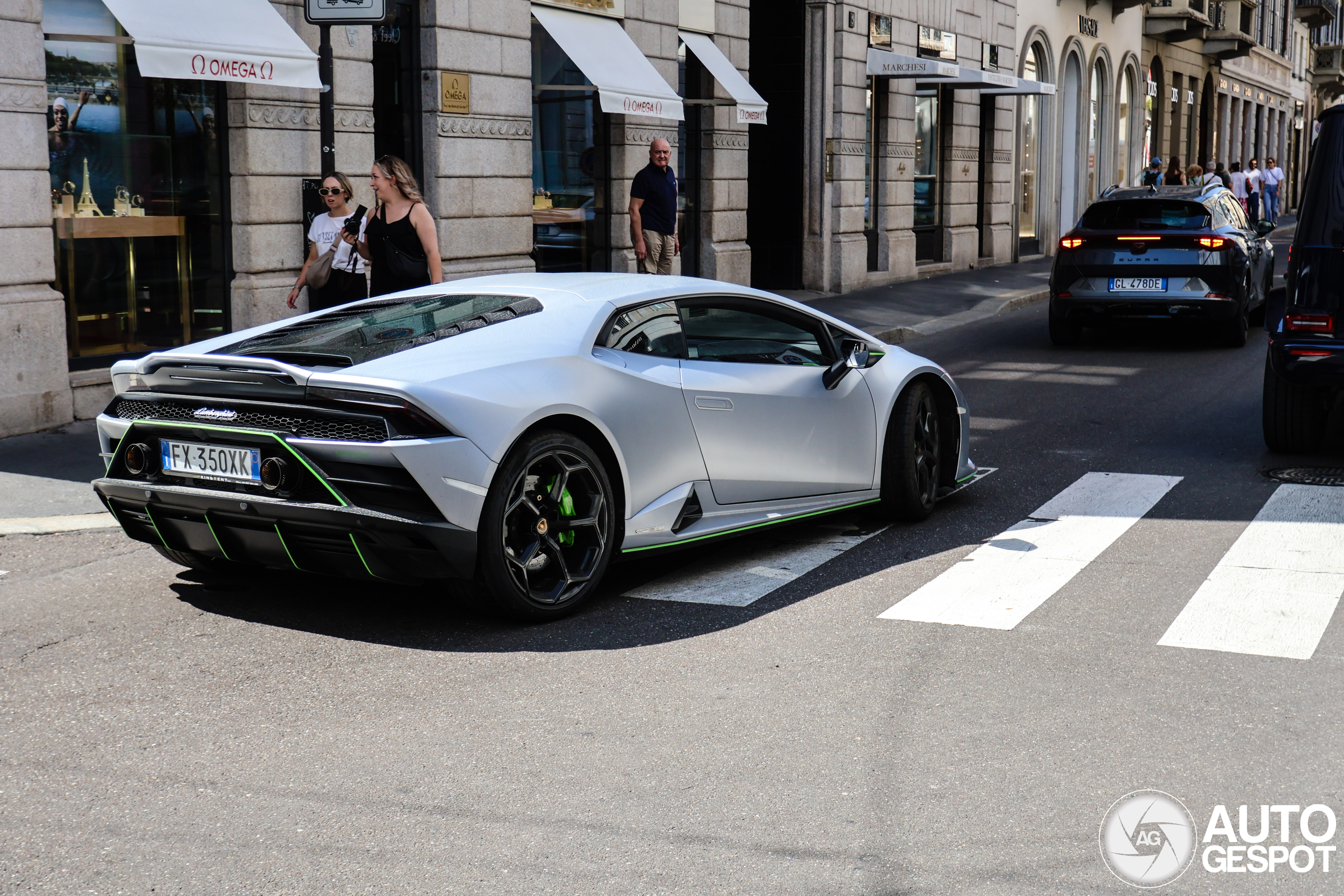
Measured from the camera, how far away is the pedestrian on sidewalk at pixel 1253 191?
34.7 m

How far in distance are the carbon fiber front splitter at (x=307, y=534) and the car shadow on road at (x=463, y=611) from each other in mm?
247

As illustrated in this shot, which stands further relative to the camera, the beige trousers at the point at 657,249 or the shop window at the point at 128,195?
the beige trousers at the point at 657,249

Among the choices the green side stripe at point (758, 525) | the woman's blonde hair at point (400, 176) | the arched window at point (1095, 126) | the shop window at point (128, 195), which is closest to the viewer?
the green side stripe at point (758, 525)

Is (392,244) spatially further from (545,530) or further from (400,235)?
(545,530)

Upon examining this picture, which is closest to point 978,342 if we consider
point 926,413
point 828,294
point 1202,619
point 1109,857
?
point 828,294

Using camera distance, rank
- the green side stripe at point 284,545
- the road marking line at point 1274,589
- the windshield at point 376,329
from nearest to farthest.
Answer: the green side stripe at point 284,545
the road marking line at point 1274,589
the windshield at point 376,329

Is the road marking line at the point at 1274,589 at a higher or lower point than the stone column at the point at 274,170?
lower

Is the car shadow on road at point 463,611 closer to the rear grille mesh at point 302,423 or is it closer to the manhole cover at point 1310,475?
the rear grille mesh at point 302,423

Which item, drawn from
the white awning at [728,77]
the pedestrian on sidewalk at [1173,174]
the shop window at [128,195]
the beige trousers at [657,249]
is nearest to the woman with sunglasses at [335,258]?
the shop window at [128,195]

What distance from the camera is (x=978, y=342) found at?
634 inches

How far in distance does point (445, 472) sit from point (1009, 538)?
3.05m

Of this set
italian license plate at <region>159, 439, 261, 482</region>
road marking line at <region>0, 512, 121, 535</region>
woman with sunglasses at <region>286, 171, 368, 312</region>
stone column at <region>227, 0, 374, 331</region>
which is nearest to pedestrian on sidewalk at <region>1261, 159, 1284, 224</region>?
stone column at <region>227, 0, 374, 331</region>

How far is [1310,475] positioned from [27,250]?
8.19 metres

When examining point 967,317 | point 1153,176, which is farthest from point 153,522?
point 1153,176
